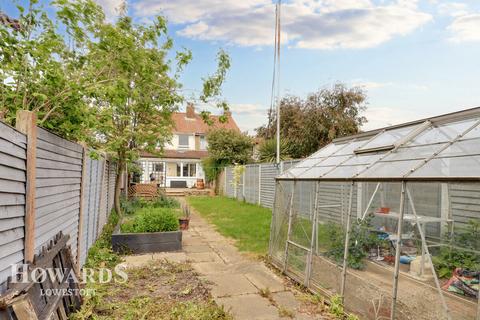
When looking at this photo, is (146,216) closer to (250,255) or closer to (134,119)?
(250,255)

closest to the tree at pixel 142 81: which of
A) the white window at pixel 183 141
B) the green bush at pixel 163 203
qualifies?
the green bush at pixel 163 203

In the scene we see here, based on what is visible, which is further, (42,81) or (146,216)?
(146,216)

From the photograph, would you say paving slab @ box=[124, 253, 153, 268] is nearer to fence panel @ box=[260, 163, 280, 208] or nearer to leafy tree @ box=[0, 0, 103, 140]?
leafy tree @ box=[0, 0, 103, 140]

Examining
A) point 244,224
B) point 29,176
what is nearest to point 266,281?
point 29,176

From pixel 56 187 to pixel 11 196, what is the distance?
145 centimetres

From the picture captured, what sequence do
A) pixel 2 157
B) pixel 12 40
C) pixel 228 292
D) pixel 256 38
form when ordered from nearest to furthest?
pixel 2 157 → pixel 12 40 → pixel 228 292 → pixel 256 38

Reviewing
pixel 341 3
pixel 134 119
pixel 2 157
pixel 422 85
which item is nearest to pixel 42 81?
pixel 2 157

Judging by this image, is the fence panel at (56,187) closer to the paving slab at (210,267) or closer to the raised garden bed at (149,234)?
the raised garden bed at (149,234)

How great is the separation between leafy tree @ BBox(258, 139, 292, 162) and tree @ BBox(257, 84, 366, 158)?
1.37 m

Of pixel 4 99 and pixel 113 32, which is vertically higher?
pixel 113 32

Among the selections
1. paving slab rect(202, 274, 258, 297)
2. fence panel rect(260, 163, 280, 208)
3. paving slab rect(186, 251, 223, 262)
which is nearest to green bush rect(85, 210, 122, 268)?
paving slab rect(186, 251, 223, 262)

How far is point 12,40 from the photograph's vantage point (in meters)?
3.33

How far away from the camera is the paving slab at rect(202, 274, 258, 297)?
4.98 m

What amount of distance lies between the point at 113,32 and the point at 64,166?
2.48m
